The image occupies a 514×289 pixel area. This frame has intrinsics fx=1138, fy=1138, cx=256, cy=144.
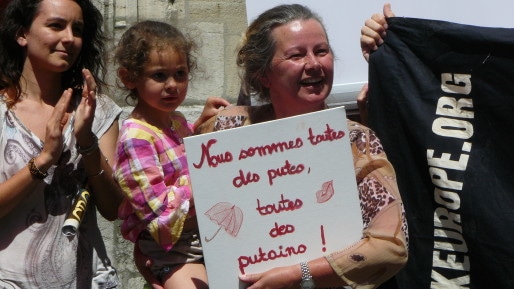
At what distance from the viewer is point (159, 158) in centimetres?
357

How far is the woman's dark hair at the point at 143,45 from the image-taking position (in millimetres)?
3715

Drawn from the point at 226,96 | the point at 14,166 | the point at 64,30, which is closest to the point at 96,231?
the point at 14,166

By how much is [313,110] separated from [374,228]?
449mm

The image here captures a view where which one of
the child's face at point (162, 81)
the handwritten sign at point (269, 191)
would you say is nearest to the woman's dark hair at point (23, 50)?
the child's face at point (162, 81)

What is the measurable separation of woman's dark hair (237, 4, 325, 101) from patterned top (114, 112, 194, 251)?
0.33m

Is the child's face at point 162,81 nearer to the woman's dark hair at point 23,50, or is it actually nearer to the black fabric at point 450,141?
the woman's dark hair at point 23,50

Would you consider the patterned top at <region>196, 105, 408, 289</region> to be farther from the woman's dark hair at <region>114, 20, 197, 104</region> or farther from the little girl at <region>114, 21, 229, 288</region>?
the woman's dark hair at <region>114, 20, 197, 104</region>

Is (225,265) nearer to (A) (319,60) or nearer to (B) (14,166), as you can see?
(A) (319,60)

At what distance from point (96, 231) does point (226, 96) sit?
6.36 feet

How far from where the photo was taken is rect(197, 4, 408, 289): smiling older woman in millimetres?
3096

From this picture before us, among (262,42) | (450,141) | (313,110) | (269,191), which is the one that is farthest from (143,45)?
(450,141)

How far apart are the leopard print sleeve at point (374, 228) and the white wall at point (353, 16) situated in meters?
0.64

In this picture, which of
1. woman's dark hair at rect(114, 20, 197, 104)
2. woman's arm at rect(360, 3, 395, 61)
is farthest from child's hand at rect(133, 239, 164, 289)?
woman's arm at rect(360, 3, 395, 61)

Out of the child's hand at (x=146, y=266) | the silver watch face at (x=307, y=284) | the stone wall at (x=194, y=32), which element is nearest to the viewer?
the silver watch face at (x=307, y=284)
